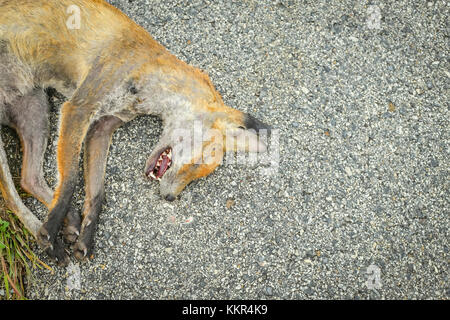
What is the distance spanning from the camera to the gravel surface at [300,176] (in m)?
3.97

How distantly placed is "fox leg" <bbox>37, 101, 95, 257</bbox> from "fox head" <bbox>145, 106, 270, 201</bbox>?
2.32 feet

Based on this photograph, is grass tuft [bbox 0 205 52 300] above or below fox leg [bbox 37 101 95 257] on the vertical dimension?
below

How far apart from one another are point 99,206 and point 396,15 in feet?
13.4

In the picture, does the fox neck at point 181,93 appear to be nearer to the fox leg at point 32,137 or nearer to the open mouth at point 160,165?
the open mouth at point 160,165

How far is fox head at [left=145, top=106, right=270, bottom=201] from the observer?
12.4ft

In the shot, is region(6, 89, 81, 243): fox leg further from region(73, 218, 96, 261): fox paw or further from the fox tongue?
the fox tongue

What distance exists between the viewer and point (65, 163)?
3799 millimetres

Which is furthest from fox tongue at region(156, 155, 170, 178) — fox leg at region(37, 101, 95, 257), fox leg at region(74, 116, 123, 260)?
fox leg at region(37, 101, 95, 257)

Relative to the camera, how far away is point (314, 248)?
4.07 meters

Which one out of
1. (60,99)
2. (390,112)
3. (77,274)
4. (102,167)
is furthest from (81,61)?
(390,112)

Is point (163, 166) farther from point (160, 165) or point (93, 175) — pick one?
point (93, 175)

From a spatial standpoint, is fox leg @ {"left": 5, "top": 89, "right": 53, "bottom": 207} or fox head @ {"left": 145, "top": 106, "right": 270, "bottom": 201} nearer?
fox head @ {"left": 145, "top": 106, "right": 270, "bottom": 201}

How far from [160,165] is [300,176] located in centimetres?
148

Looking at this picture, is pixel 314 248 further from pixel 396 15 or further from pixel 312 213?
pixel 396 15
